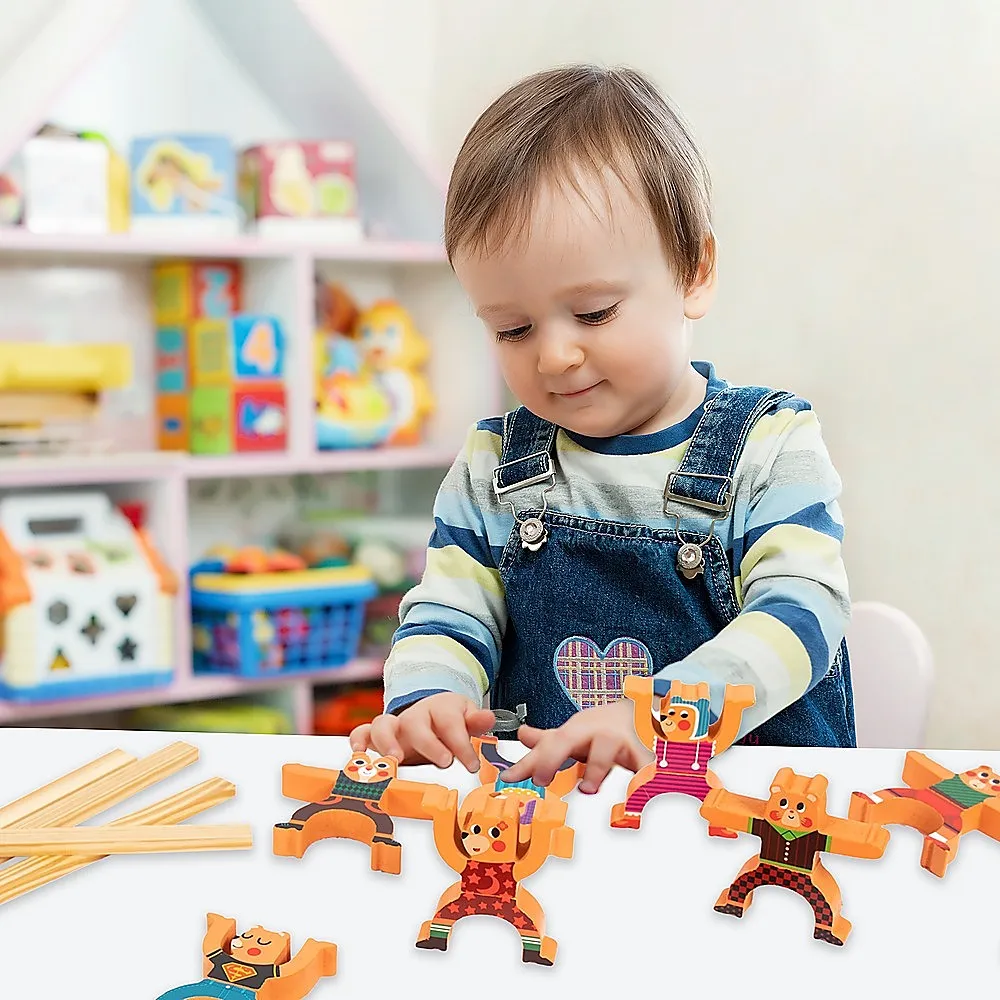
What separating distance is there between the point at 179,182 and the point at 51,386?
0.38 metres


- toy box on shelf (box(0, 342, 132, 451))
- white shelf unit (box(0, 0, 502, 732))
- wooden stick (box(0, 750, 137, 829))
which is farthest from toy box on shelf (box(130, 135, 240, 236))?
wooden stick (box(0, 750, 137, 829))

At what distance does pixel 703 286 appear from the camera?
2.99 ft

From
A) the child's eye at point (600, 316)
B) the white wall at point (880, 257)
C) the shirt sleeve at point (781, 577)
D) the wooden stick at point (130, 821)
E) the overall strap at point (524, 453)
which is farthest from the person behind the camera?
the white wall at point (880, 257)

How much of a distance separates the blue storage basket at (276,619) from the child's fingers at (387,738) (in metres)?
1.27

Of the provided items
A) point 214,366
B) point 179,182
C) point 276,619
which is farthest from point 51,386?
point 276,619

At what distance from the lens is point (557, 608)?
918 millimetres

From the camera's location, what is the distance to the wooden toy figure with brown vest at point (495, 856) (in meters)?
0.47

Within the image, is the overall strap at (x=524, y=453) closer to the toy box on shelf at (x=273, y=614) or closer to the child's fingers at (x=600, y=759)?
the child's fingers at (x=600, y=759)

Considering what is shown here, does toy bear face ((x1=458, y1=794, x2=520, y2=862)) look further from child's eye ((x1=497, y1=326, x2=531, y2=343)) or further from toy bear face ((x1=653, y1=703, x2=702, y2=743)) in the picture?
child's eye ((x1=497, y1=326, x2=531, y2=343))

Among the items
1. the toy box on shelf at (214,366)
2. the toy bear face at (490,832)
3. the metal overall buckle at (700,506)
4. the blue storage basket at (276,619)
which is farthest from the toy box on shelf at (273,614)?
the toy bear face at (490,832)

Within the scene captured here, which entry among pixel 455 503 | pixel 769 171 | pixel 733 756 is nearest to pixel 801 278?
pixel 769 171

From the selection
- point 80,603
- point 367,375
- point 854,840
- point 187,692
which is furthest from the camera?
point 367,375

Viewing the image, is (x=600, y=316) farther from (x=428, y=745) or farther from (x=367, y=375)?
(x=367, y=375)

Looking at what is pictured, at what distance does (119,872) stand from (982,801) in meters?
0.37
